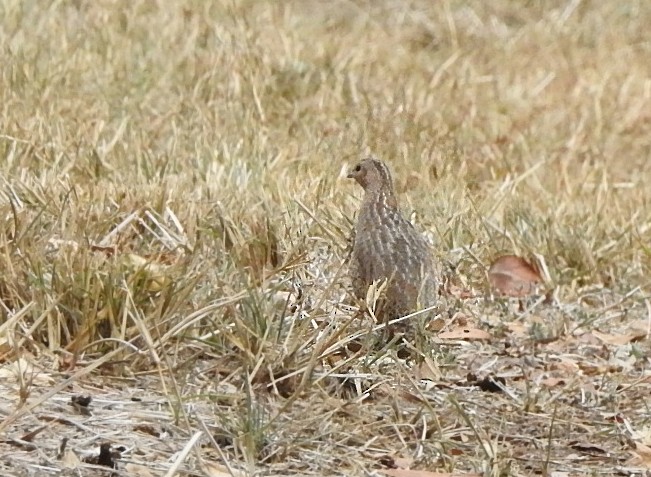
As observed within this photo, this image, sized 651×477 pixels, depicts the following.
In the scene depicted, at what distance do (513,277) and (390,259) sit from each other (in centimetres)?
115

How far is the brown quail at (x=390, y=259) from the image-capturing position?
4062 mm

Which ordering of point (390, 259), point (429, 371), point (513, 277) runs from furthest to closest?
1. point (513, 277)
2. point (390, 259)
3. point (429, 371)

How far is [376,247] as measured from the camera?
4215mm

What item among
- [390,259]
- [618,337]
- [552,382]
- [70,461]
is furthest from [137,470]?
[618,337]

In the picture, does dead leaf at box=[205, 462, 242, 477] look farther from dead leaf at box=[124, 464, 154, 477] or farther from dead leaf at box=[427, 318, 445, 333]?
dead leaf at box=[427, 318, 445, 333]

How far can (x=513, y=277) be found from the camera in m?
5.20

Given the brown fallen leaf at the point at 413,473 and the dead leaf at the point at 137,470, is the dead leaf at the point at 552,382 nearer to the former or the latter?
the brown fallen leaf at the point at 413,473

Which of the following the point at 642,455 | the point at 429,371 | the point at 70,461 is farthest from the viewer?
the point at 429,371

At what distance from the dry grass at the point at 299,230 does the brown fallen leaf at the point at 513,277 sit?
0.07 m

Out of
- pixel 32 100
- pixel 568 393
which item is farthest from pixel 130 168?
pixel 568 393

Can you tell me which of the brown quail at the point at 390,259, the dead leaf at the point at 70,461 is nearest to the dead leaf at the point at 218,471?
the dead leaf at the point at 70,461

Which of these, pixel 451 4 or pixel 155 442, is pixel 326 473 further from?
pixel 451 4

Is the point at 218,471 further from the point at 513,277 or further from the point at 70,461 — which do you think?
the point at 513,277

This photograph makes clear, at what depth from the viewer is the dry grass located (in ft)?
11.4
